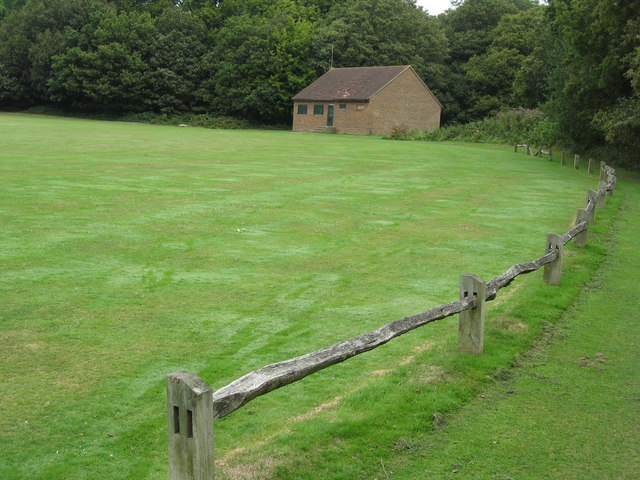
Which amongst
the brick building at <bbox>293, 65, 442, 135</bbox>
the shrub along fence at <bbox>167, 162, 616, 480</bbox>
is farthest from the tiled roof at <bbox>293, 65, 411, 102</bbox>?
the shrub along fence at <bbox>167, 162, 616, 480</bbox>

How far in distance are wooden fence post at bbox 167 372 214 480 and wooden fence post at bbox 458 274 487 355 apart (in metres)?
4.12

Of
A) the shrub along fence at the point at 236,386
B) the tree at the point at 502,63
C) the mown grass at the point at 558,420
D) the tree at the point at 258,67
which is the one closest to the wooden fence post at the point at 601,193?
the mown grass at the point at 558,420

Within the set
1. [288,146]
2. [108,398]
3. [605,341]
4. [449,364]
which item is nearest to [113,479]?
[108,398]

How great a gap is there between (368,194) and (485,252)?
8.23 m

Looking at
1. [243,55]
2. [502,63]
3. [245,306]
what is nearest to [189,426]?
[245,306]

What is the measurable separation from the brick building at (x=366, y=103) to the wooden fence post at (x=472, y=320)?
192ft

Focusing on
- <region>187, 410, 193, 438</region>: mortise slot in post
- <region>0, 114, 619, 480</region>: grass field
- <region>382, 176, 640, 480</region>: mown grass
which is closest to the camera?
<region>187, 410, 193, 438</region>: mortise slot in post

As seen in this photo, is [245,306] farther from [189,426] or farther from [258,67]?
[258,67]

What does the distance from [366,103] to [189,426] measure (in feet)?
206

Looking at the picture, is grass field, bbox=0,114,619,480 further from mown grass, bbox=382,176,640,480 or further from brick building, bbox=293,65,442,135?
brick building, bbox=293,65,442,135

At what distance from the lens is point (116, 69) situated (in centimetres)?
7488

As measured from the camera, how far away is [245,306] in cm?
960

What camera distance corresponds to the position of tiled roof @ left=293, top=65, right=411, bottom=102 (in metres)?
65.8

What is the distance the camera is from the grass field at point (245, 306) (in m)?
5.86
